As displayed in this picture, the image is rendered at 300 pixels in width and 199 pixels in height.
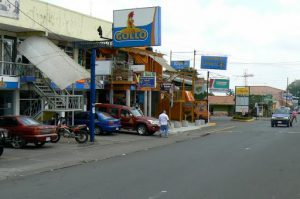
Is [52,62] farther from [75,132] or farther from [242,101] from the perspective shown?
[242,101]

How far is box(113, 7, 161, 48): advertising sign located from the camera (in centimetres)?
3331

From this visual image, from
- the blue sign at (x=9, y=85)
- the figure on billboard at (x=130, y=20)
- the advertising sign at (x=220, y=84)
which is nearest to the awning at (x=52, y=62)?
the blue sign at (x=9, y=85)

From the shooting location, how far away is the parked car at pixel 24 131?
20.4 meters

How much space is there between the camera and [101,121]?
2906 centimetres

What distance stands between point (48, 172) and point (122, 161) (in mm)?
3432

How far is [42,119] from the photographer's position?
90.0 ft

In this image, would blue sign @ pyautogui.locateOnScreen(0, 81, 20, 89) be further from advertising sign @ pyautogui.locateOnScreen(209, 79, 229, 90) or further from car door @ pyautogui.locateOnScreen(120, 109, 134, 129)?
advertising sign @ pyautogui.locateOnScreen(209, 79, 229, 90)

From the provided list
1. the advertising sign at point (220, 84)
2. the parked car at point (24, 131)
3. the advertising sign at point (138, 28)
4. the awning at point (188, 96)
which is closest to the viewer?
the parked car at point (24, 131)

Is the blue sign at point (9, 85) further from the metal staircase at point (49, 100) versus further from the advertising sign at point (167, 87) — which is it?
the advertising sign at point (167, 87)

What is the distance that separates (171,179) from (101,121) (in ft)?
56.9

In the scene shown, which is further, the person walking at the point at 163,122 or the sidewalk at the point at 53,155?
the person walking at the point at 163,122

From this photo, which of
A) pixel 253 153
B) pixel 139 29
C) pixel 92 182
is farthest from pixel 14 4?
pixel 92 182

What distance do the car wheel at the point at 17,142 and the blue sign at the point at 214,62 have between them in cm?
4875

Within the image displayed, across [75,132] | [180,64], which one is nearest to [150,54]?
[75,132]
